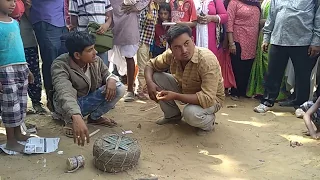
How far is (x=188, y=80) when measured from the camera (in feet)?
12.8

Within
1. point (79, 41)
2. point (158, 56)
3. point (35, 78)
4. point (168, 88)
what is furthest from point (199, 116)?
point (35, 78)

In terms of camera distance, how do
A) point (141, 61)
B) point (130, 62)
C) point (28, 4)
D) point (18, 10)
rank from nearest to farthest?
1. point (18, 10)
2. point (28, 4)
3. point (130, 62)
4. point (141, 61)

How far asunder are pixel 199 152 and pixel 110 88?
107 centimetres

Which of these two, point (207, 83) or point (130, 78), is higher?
point (207, 83)

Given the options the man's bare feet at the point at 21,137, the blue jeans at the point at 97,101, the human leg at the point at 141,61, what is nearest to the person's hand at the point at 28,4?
the blue jeans at the point at 97,101

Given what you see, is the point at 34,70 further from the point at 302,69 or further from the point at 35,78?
the point at 302,69

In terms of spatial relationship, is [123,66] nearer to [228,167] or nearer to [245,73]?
[245,73]

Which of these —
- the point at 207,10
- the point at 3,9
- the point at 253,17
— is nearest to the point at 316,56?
the point at 253,17

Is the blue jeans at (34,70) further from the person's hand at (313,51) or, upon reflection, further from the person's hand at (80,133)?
the person's hand at (313,51)

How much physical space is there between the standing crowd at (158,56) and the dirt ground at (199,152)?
0.20 m

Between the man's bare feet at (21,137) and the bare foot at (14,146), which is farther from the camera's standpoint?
the man's bare feet at (21,137)

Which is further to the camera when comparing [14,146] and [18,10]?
[18,10]

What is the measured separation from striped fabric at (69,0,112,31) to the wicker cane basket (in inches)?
65.5

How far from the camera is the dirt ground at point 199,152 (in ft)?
10.5
